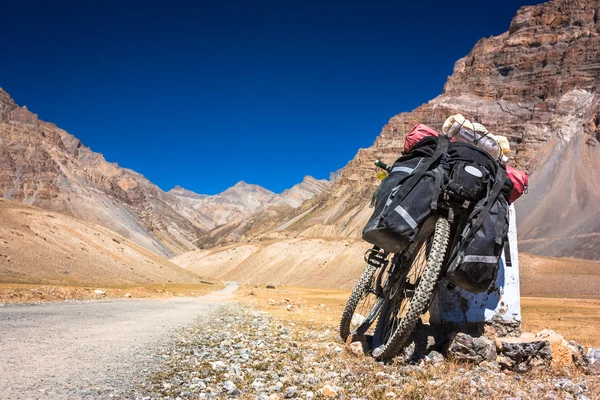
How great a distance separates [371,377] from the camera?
682 cm

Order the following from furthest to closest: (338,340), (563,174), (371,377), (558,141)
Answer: (558,141)
(563,174)
(338,340)
(371,377)

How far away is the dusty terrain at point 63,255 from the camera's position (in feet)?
155

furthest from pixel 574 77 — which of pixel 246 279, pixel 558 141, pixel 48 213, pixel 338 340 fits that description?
pixel 338 340

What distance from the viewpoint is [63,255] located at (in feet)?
190

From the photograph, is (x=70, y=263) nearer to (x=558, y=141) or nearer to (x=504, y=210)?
(x=504, y=210)

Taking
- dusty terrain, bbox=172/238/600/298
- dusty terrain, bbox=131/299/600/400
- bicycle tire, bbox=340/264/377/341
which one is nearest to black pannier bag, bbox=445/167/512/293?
dusty terrain, bbox=131/299/600/400

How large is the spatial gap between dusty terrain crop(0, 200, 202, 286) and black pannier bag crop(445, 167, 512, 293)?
43.8 m

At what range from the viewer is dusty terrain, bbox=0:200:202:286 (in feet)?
155

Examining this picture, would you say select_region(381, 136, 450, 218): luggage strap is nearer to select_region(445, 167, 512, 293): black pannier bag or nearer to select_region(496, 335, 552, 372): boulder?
select_region(445, 167, 512, 293): black pannier bag

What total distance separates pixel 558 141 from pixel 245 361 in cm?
19725

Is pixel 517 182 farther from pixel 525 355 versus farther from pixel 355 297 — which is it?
pixel 355 297

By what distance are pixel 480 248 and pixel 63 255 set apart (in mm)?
61957

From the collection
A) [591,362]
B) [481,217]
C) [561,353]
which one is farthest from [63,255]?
[591,362]

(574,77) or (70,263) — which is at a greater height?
(574,77)
